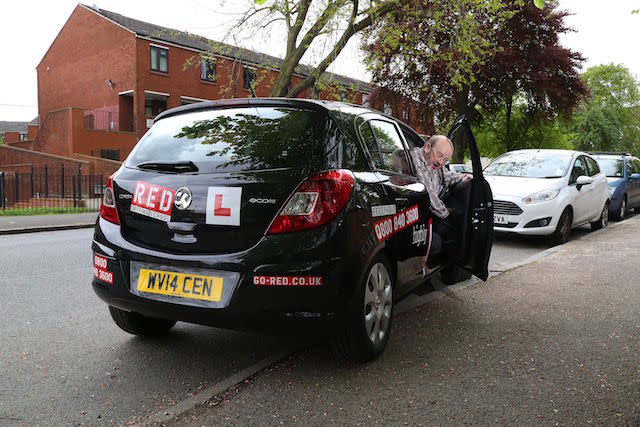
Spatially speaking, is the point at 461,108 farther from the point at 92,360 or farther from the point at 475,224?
the point at 92,360

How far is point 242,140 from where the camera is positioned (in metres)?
3.44

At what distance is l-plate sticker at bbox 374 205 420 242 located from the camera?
3632mm

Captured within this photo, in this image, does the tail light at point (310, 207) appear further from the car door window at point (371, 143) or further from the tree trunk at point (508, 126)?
the tree trunk at point (508, 126)

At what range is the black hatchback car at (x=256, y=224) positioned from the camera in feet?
10.2

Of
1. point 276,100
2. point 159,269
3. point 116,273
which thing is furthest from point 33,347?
point 276,100

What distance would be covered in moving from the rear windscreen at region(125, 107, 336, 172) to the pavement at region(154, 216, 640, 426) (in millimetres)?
1316

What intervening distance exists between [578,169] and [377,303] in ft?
26.7

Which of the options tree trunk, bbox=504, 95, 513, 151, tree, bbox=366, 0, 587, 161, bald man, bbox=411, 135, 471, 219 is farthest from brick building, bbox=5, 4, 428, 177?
bald man, bbox=411, 135, 471, 219

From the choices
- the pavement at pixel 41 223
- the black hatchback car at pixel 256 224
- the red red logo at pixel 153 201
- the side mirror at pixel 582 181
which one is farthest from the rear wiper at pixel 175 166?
the pavement at pixel 41 223

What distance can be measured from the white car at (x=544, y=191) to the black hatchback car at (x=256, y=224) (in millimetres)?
5921

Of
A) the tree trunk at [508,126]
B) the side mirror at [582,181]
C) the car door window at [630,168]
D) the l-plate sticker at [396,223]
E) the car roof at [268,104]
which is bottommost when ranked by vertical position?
the l-plate sticker at [396,223]

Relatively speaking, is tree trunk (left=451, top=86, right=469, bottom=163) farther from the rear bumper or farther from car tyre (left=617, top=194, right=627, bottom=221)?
the rear bumper

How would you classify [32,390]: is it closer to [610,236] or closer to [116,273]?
[116,273]

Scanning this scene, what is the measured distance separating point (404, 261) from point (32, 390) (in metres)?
Answer: 2.53
